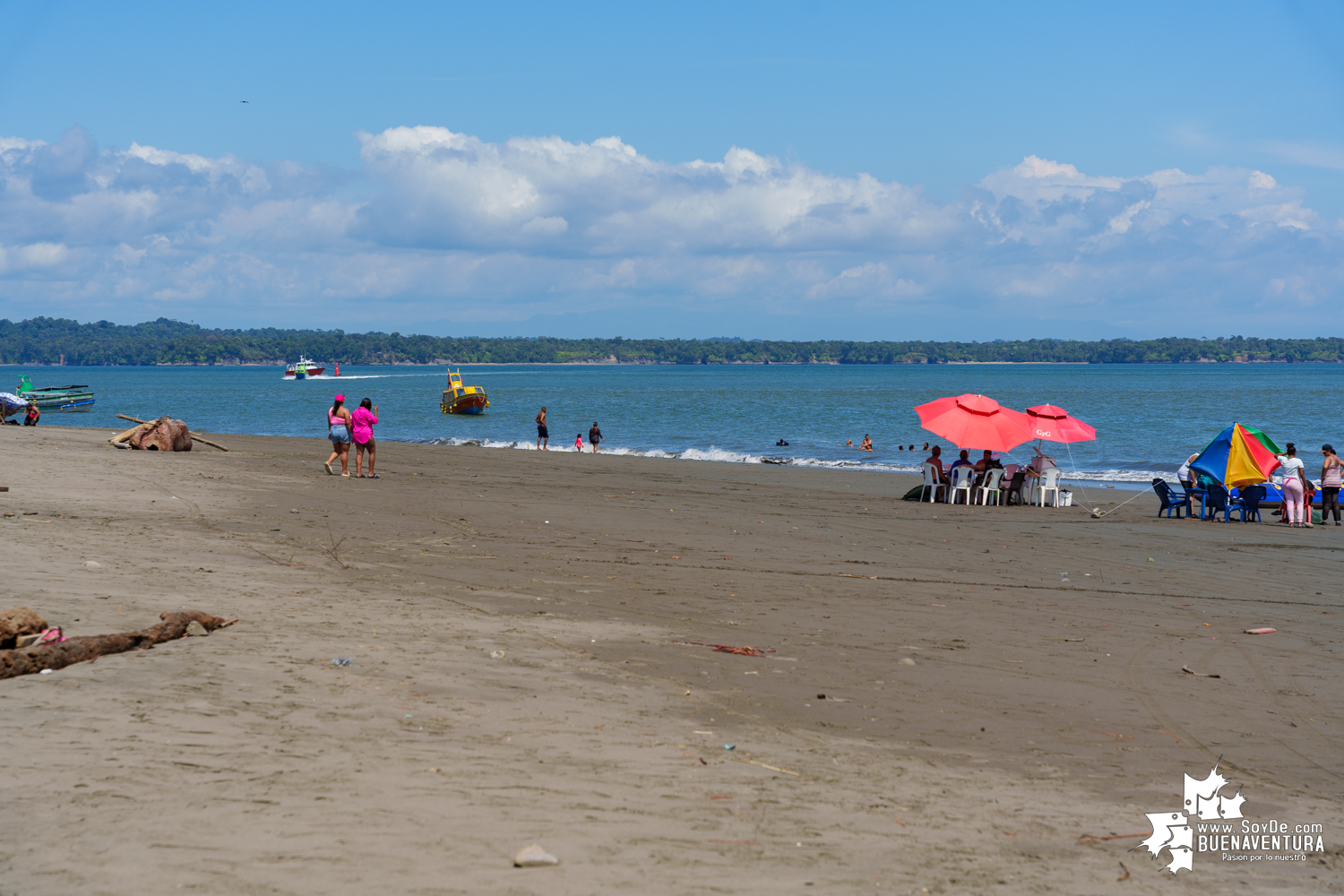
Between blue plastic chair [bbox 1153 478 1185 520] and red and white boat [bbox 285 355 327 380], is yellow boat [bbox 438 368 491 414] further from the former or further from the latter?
red and white boat [bbox 285 355 327 380]

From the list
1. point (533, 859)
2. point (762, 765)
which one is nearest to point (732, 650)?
point (762, 765)

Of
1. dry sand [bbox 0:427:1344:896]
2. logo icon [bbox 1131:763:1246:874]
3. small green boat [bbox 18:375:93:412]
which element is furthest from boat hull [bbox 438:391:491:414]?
logo icon [bbox 1131:763:1246:874]

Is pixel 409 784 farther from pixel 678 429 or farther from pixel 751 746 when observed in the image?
pixel 678 429

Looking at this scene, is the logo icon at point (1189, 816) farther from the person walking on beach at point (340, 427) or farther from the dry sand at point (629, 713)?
the person walking on beach at point (340, 427)

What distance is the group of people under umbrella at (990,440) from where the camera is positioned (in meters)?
19.5

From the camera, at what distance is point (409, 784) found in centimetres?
461

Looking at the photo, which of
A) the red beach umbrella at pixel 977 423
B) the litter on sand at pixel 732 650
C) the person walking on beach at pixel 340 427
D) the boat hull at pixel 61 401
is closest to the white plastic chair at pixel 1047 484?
the red beach umbrella at pixel 977 423

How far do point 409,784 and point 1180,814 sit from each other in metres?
3.89

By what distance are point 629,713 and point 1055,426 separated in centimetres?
1624

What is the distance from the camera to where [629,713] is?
5926 mm

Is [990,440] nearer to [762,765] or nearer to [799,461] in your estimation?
[762,765]

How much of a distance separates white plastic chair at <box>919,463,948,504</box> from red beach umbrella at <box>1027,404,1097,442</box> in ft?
7.35
